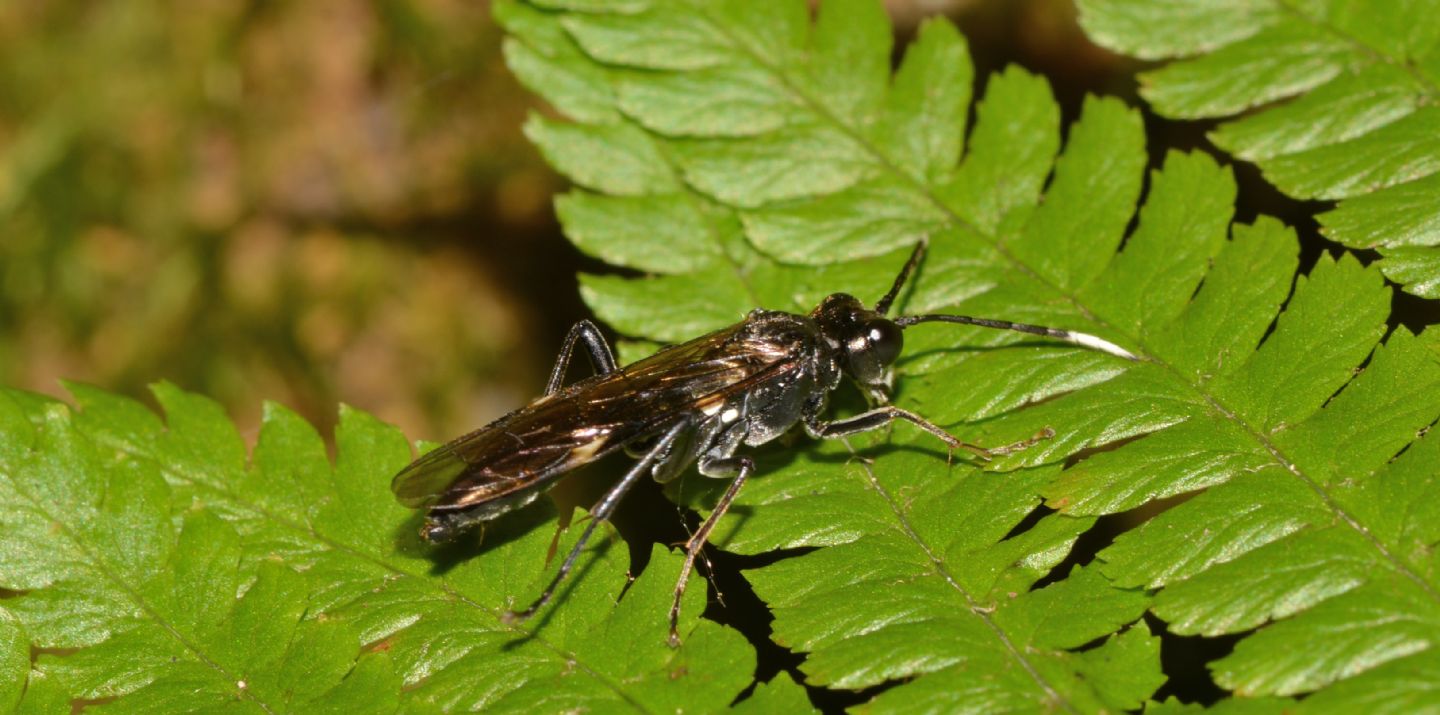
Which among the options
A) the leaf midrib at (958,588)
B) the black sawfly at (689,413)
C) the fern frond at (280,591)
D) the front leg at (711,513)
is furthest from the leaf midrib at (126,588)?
the leaf midrib at (958,588)

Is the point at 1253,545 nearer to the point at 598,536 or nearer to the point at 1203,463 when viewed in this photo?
the point at 1203,463

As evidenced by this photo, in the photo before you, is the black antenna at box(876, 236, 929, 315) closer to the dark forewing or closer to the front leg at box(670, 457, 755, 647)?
the dark forewing

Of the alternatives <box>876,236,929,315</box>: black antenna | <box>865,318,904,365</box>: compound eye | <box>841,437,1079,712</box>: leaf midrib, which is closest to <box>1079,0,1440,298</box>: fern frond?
<box>876,236,929,315</box>: black antenna

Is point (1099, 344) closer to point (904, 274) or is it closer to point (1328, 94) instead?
point (904, 274)

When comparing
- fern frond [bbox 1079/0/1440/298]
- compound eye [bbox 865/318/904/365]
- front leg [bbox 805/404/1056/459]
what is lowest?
front leg [bbox 805/404/1056/459]

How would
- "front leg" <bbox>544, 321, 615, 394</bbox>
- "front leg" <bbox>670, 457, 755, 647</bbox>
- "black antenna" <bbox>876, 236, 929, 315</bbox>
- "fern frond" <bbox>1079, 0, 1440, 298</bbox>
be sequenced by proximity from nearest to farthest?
"front leg" <bbox>670, 457, 755, 647</bbox>
"fern frond" <bbox>1079, 0, 1440, 298</bbox>
"black antenna" <bbox>876, 236, 929, 315</bbox>
"front leg" <bbox>544, 321, 615, 394</bbox>

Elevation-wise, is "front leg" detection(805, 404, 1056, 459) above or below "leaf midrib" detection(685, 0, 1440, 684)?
below

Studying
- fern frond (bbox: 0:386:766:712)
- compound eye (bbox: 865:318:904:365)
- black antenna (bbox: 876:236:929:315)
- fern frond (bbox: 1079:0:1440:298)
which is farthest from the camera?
black antenna (bbox: 876:236:929:315)
